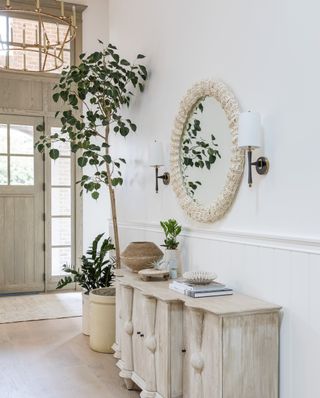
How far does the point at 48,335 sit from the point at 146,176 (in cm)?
165

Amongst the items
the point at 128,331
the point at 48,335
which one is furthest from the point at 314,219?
the point at 48,335

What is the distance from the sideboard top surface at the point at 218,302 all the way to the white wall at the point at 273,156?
9 cm

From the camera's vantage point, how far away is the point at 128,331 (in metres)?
2.83

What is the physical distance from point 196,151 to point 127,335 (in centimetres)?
121

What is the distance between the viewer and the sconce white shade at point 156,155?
3.35 m

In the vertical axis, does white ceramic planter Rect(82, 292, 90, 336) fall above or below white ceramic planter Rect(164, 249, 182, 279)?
below

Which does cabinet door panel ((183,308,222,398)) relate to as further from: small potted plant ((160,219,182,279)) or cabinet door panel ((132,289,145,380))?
small potted plant ((160,219,182,279))

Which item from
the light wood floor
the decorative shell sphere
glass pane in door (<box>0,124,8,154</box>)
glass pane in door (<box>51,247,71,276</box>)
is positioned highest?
glass pane in door (<box>0,124,8,154</box>)

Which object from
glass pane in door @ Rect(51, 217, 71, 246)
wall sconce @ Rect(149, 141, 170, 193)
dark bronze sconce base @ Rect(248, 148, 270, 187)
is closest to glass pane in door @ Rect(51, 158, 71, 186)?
glass pane in door @ Rect(51, 217, 71, 246)

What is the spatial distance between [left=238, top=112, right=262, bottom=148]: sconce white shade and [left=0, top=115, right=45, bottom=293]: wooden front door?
3.99m

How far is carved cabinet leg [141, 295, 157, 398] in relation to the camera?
98.5 inches

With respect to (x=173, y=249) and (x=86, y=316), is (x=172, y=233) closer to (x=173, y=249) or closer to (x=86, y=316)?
(x=173, y=249)

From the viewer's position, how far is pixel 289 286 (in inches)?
84.5

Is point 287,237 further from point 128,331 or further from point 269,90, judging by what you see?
point 128,331
